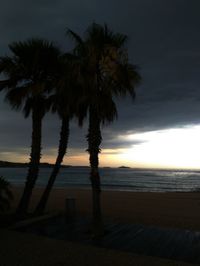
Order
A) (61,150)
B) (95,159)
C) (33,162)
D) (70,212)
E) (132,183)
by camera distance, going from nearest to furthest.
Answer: (95,159) < (70,212) < (33,162) < (61,150) < (132,183)

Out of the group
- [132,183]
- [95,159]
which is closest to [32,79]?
[95,159]

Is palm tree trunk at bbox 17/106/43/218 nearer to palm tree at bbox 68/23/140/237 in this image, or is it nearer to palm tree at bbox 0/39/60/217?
palm tree at bbox 0/39/60/217

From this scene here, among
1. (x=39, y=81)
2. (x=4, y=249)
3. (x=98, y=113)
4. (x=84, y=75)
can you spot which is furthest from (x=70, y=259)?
(x=39, y=81)

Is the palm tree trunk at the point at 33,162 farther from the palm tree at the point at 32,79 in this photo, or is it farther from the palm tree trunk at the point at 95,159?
the palm tree trunk at the point at 95,159

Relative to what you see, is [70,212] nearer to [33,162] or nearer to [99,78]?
[33,162]

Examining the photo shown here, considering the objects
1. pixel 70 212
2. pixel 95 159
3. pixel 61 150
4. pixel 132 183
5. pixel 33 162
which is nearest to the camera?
pixel 95 159

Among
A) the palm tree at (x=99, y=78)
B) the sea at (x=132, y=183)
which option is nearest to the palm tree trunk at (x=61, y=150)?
the palm tree at (x=99, y=78)

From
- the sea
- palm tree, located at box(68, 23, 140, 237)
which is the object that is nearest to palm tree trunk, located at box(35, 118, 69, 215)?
palm tree, located at box(68, 23, 140, 237)

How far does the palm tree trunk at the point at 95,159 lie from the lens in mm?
9992

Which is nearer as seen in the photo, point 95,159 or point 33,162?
point 95,159

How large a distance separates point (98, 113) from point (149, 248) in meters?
4.32

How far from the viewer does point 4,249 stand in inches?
313

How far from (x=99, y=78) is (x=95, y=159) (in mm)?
2637

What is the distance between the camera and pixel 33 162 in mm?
12844
